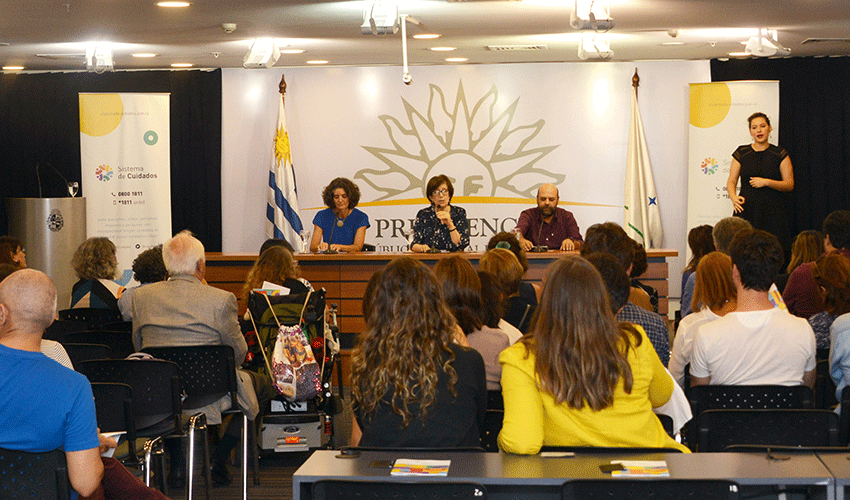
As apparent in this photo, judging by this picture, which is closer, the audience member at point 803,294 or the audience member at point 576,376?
the audience member at point 576,376

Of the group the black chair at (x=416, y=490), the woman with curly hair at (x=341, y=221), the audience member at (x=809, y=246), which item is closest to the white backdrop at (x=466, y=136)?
the woman with curly hair at (x=341, y=221)

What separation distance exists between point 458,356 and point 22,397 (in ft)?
4.27

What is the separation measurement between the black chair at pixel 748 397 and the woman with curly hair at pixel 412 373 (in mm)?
954

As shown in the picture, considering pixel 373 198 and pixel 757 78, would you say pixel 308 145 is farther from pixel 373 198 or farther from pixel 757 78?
pixel 757 78

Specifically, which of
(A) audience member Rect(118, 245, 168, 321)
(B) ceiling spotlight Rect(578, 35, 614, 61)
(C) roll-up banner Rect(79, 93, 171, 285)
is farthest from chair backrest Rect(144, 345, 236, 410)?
(C) roll-up banner Rect(79, 93, 171, 285)

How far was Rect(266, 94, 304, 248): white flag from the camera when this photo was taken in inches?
416

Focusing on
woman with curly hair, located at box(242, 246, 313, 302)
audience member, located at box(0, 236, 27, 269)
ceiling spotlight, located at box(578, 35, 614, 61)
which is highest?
ceiling spotlight, located at box(578, 35, 614, 61)

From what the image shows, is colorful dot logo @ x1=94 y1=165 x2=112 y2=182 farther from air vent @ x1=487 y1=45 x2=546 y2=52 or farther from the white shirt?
the white shirt

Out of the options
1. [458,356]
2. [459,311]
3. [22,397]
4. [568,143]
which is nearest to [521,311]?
[459,311]

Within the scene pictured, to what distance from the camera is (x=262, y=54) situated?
835 centimetres

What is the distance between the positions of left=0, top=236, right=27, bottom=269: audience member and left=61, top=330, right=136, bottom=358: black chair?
106 centimetres

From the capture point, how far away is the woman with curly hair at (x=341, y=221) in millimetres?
→ 8227

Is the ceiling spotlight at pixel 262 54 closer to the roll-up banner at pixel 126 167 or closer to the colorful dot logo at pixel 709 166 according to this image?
the roll-up banner at pixel 126 167

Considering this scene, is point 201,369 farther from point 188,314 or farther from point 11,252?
point 11,252
